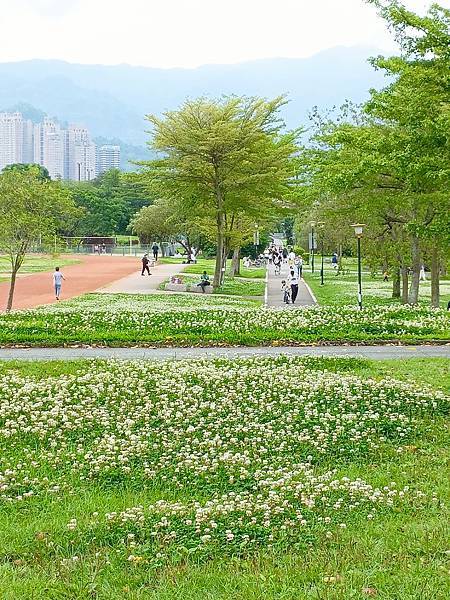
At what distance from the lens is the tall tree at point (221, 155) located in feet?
123

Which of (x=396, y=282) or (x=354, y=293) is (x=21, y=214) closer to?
(x=354, y=293)

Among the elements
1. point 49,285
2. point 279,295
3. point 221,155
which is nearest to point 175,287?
point 279,295

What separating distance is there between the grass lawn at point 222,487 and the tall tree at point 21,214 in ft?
57.4

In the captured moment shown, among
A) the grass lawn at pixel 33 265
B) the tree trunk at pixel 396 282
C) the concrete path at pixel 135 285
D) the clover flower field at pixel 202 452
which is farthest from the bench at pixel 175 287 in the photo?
the clover flower field at pixel 202 452

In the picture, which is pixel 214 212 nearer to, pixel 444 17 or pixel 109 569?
pixel 444 17

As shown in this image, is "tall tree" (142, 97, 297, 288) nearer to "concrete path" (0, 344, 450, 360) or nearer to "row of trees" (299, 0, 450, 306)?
"row of trees" (299, 0, 450, 306)

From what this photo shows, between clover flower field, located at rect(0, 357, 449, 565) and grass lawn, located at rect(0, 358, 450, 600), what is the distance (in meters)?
0.02

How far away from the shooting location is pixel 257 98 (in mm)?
39812

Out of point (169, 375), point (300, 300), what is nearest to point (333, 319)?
point (169, 375)

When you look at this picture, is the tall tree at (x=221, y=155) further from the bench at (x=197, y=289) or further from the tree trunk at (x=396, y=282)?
the tree trunk at (x=396, y=282)

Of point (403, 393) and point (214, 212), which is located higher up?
point (214, 212)

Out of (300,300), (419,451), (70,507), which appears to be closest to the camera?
(70,507)

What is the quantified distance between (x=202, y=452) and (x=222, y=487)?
1.14m

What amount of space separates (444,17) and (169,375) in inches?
503
